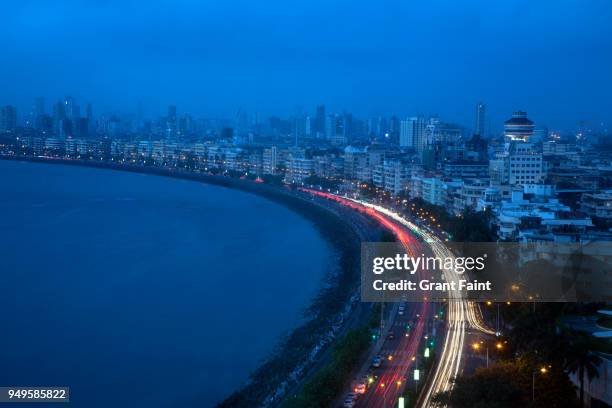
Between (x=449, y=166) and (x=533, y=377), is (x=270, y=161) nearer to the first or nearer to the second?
(x=449, y=166)

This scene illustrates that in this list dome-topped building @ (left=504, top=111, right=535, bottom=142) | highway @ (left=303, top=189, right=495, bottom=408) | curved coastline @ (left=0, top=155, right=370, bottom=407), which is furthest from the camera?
dome-topped building @ (left=504, top=111, right=535, bottom=142)

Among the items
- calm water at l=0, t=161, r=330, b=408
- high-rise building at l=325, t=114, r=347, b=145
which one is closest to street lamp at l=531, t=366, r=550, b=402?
calm water at l=0, t=161, r=330, b=408

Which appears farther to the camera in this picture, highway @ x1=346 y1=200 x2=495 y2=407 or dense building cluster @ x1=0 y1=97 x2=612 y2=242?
dense building cluster @ x1=0 y1=97 x2=612 y2=242

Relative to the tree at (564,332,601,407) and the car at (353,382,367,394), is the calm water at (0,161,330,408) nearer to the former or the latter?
the car at (353,382,367,394)

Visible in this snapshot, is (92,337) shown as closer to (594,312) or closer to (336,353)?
(336,353)

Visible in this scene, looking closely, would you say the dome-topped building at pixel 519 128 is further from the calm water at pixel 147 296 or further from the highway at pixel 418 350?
the highway at pixel 418 350

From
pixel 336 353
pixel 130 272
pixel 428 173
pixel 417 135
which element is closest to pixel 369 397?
pixel 336 353
